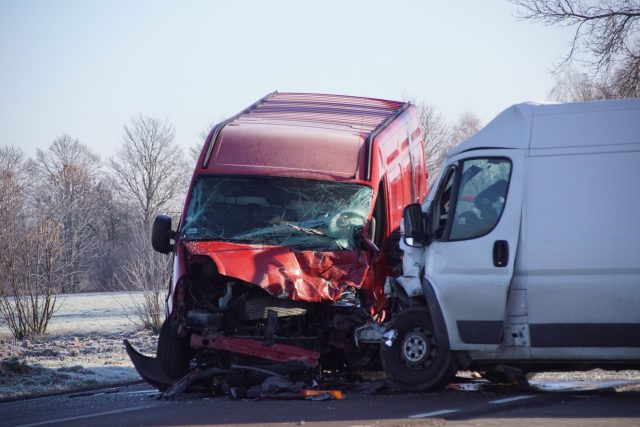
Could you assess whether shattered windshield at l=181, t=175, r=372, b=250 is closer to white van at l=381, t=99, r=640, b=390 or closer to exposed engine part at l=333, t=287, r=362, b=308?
exposed engine part at l=333, t=287, r=362, b=308

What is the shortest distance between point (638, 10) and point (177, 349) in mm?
13150

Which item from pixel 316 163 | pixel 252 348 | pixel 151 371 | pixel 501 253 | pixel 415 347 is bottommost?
pixel 151 371

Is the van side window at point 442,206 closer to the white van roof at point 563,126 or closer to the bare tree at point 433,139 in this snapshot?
the white van roof at point 563,126

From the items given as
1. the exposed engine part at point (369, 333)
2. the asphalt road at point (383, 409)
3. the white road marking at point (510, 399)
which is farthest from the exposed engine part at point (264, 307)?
the white road marking at point (510, 399)

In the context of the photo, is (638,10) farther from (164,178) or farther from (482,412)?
(164,178)

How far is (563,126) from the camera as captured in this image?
933 cm

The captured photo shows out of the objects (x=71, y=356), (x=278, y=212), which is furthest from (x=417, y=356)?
(x=71, y=356)

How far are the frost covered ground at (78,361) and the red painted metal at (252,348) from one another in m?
2.60

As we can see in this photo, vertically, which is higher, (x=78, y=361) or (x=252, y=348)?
(x=252, y=348)

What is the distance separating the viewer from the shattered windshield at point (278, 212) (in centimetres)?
1129

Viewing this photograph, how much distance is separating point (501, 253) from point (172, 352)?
3.80 m

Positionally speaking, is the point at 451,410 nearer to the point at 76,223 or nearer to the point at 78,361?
the point at 78,361

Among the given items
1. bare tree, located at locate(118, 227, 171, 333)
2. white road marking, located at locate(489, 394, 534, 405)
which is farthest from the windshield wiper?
bare tree, located at locate(118, 227, 171, 333)

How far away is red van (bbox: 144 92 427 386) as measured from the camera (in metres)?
10.5
